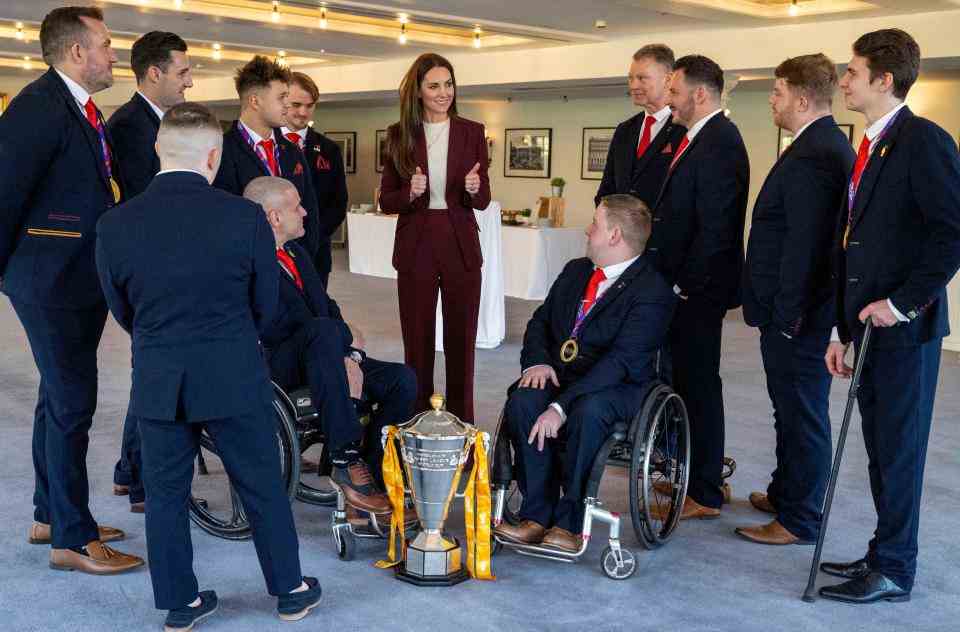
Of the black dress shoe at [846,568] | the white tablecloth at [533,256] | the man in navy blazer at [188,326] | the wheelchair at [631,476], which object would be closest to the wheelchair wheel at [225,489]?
the man in navy blazer at [188,326]

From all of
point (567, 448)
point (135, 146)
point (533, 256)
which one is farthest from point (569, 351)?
point (533, 256)

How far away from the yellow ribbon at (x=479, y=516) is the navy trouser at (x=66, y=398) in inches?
44.8

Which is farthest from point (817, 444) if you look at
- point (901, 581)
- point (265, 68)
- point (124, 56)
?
point (124, 56)

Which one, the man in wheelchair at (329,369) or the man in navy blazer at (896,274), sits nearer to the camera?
the man in navy blazer at (896,274)

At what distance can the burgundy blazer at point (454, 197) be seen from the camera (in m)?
4.19

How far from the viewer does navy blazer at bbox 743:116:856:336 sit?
3.21m

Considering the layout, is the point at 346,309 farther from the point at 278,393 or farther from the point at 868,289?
the point at 868,289

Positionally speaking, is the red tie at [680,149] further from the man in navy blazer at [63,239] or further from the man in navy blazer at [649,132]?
the man in navy blazer at [63,239]

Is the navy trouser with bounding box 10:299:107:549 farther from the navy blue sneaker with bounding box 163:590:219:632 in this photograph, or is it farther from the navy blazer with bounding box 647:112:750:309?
the navy blazer with bounding box 647:112:750:309

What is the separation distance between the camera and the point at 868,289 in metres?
2.87

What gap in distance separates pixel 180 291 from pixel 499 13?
715 centimetres

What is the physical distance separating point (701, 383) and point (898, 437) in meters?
0.87

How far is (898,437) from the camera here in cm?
287

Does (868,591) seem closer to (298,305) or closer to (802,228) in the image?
(802,228)
